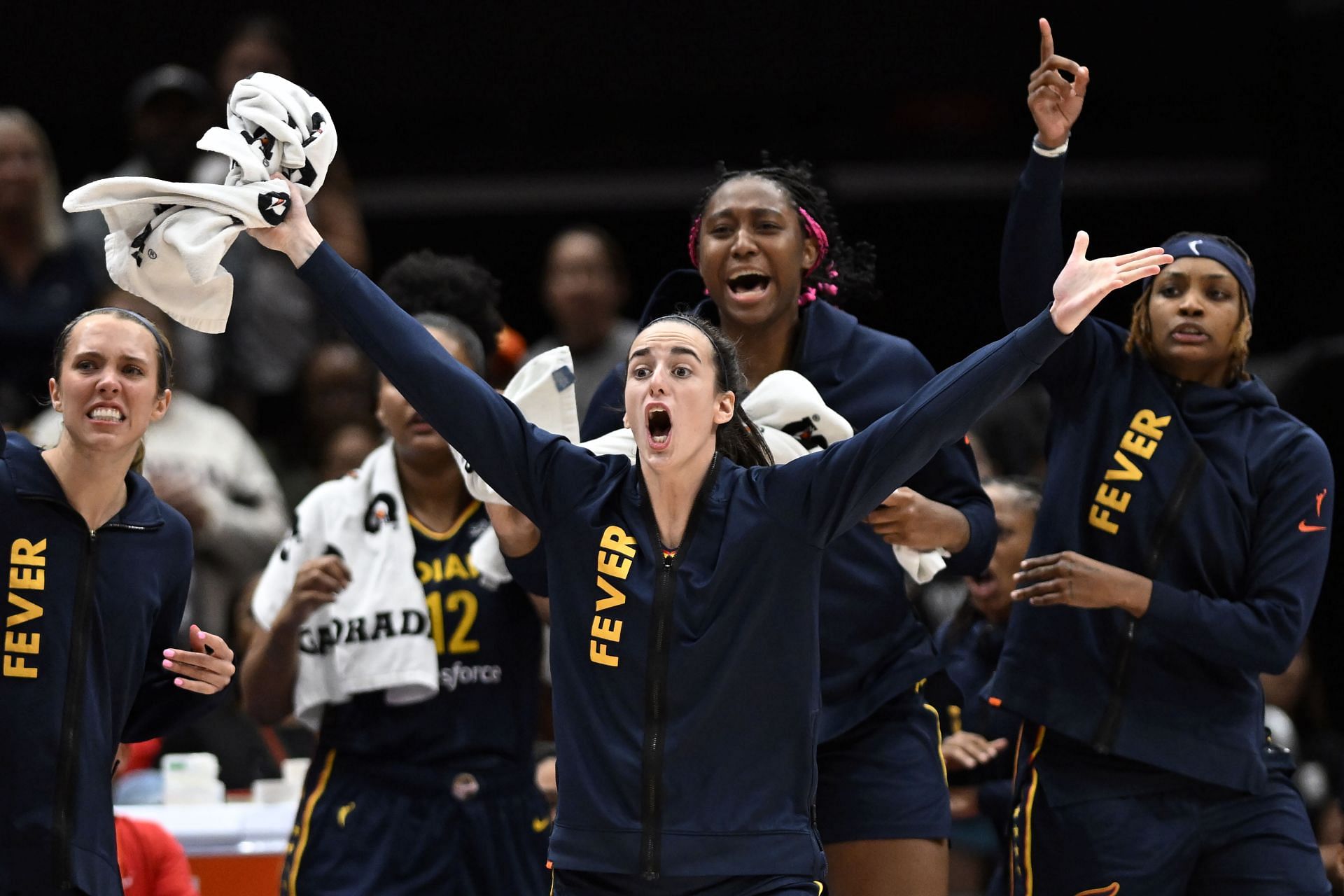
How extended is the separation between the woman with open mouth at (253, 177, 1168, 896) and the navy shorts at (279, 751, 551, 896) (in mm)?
1121

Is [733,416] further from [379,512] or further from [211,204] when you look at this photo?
[379,512]

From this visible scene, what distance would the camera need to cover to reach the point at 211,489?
22.3 ft

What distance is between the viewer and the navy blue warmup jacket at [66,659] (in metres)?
3.87

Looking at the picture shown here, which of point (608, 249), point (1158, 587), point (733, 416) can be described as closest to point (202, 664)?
→ point (733, 416)

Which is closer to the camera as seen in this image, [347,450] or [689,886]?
[689,886]

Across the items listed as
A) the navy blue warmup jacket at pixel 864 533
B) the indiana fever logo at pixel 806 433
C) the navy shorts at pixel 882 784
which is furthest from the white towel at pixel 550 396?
the navy shorts at pixel 882 784

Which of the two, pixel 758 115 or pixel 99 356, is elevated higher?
pixel 758 115

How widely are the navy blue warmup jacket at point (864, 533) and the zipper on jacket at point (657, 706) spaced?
2.35 feet

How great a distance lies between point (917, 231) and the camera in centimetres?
927

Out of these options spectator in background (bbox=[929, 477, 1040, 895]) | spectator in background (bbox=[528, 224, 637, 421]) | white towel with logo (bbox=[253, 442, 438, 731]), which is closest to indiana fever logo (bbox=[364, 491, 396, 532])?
white towel with logo (bbox=[253, 442, 438, 731])

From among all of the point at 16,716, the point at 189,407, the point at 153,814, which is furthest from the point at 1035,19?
the point at 16,716

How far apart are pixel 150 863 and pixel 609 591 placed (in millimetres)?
1662

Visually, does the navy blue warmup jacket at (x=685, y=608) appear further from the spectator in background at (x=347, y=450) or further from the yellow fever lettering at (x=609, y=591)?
the spectator in background at (x=347, y=450)

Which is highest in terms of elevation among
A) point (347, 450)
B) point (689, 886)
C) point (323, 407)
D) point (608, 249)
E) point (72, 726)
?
point (608, 249)
